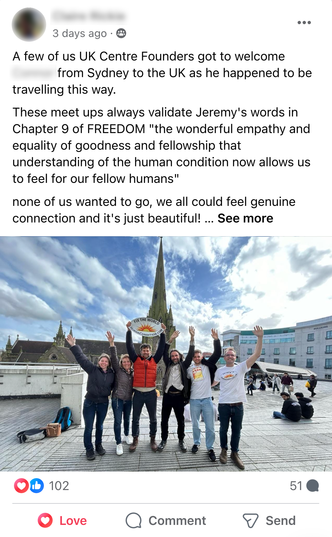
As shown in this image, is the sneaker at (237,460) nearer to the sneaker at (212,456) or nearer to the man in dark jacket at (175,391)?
the sneaker at (212,456)

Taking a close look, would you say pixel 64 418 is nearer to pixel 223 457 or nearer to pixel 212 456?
pixel 212 456

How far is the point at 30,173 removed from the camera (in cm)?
265

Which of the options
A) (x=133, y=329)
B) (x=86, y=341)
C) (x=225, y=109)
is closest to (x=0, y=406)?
(x=133, y=329)
